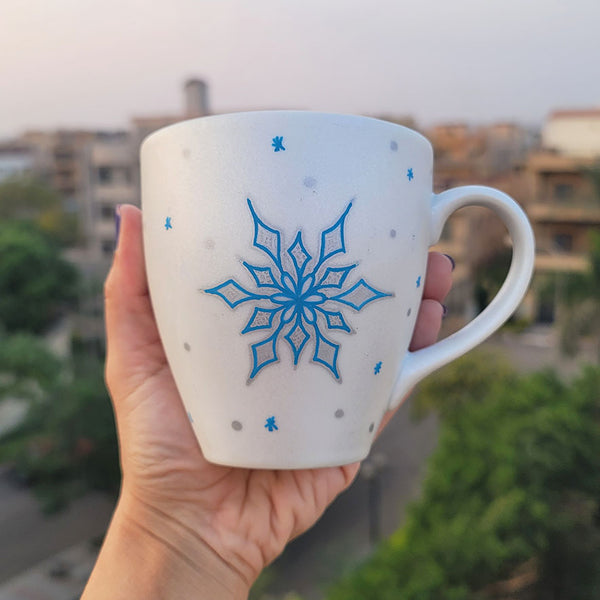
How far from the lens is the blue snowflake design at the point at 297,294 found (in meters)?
0.48

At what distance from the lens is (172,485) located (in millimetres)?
665

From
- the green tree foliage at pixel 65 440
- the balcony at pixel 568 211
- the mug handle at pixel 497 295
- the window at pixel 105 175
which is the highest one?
the mug handle at pixel 497 295

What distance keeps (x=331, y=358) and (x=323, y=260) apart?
0.30 ft

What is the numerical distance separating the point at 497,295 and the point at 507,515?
8.98 feet

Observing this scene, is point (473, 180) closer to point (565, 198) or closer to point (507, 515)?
point (507, 515)

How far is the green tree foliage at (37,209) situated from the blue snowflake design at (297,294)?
36.6 feet

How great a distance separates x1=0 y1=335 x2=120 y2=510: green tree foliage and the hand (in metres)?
5.31

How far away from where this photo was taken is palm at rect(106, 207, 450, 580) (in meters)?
0.66

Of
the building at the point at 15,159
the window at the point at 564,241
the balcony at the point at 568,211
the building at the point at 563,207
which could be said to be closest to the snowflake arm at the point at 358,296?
the building at the point at 563,207

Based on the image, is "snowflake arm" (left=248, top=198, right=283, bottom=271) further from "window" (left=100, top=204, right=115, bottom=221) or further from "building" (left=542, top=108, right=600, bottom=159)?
"window" (left=100, top=204, right=115, bottom=221)

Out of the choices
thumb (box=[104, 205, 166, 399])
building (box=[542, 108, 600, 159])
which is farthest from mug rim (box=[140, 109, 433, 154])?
building (box=[542, 108, 600, 159])

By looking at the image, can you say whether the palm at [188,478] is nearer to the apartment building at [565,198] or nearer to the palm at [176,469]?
the palm at [176,469]

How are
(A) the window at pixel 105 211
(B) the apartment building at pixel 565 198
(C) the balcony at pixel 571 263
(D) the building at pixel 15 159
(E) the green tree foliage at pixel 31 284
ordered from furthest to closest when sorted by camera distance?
1. (D) the building at pixel 15 159
2. (E) the green tree foliage at pixel 31 284
3. (A) the window at pixel 105 211
4. (B) the apartment building at pixel 565 198
5. (C) the balcony at pixel 571 263

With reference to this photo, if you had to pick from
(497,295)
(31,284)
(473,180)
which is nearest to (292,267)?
(497,295)
